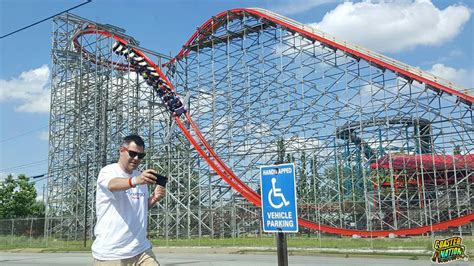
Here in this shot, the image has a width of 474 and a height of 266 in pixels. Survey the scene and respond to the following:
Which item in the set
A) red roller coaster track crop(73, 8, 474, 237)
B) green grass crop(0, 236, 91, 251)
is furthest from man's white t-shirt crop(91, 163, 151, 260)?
green grass crop(0, 236, 91, 251)

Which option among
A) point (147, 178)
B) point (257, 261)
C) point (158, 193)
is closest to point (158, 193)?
point (158, 193)

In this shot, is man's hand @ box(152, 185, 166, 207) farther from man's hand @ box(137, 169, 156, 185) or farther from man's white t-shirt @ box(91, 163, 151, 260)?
man's hand @ box(137, 169, 156, 185)

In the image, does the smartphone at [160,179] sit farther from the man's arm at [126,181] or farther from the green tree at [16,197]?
the green tree at [16,197]

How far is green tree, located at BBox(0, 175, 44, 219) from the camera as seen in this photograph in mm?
41625

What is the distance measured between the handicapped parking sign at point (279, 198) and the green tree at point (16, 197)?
42.4 metres

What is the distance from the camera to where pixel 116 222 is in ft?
12.6

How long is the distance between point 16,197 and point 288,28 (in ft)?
94.1

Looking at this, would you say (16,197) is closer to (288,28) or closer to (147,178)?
(288,28)

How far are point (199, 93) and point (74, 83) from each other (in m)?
9.18

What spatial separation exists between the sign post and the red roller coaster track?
16538mm

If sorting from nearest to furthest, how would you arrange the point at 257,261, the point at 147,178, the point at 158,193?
1. the point at 147,178
2. the point at 158,193
3. the point at 257,261

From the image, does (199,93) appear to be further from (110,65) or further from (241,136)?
(110,65)

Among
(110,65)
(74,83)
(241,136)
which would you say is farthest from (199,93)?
(74,83)

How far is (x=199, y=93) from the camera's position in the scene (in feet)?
92.8
